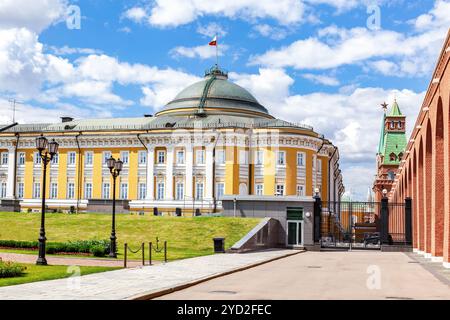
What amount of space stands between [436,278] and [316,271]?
4.66 m

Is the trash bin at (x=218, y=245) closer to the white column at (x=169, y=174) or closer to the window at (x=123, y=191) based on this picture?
the white column at (x=169, y=174)

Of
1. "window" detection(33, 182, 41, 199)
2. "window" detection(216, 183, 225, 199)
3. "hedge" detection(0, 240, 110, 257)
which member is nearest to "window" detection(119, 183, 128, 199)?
"window" detection(33, 182, 41, 199)

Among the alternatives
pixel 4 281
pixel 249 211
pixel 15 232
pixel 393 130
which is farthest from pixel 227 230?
pixel 393 130

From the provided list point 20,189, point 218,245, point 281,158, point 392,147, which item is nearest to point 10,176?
point 20,189

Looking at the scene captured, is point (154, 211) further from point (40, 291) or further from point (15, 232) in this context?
point (40, 291)

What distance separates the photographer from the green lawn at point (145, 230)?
38.3 metres

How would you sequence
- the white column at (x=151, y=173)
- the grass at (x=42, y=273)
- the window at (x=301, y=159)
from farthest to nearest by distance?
the white column at (x=151, y=173)
the window at (x=301, y=159)
the grass at (x=42, y=273)

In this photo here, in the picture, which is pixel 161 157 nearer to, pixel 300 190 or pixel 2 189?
pixel 300 190

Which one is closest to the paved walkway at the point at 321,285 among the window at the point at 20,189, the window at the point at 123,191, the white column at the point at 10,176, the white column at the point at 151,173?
the white column at the point at 151,173

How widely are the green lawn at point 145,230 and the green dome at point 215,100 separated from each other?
89.1 feet

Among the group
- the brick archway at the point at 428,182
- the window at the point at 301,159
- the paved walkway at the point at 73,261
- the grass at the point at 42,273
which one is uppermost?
the window at the point at 301,159

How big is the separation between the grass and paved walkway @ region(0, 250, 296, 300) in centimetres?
58

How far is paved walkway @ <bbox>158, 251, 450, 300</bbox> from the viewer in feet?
50.1

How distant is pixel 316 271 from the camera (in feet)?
77.8
